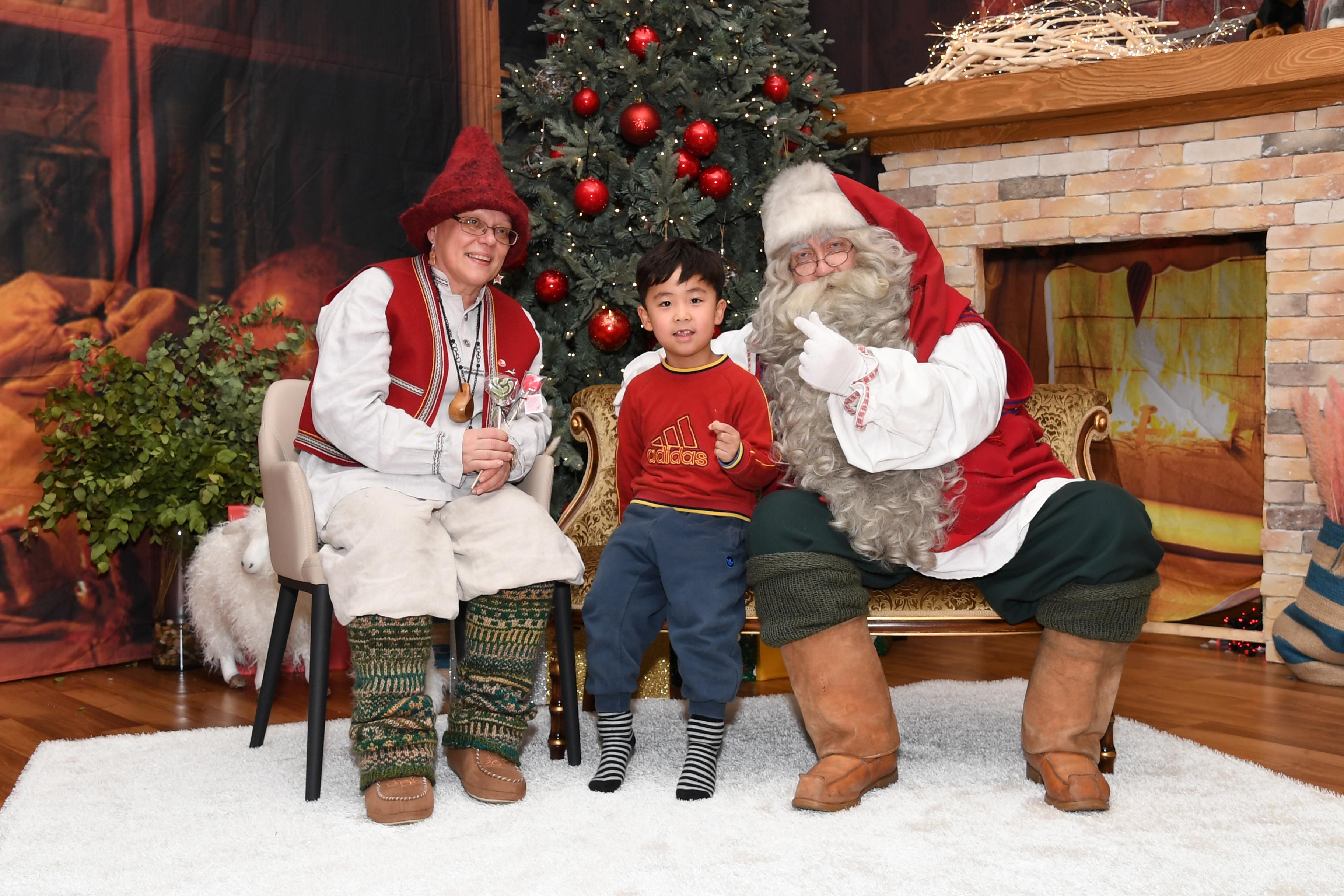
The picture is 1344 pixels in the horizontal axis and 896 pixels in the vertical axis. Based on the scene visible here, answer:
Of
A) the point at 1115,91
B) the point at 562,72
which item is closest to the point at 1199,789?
the point at 1115,91

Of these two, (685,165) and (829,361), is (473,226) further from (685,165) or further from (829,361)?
(685,165)

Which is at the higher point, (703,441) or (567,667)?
(703,441)

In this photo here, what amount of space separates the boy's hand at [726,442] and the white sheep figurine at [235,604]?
4.68 ft

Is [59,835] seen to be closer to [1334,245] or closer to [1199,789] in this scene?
[1199,789]

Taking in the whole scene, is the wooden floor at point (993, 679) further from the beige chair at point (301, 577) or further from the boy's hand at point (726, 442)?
the boy's hand at point (726, 442)

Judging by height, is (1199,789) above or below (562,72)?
below

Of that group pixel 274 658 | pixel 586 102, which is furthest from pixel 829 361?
pixel 586 102

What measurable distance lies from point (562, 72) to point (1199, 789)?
2.78 m

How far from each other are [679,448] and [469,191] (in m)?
0.71

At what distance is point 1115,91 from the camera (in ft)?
12.9

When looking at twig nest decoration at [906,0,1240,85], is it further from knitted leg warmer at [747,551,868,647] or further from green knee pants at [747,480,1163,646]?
knitted leg warmer at [747,551,868,647]

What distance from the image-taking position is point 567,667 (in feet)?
8.61

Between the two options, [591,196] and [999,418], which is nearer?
[999,418]

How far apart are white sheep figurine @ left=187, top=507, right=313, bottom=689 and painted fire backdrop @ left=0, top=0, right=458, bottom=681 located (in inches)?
19.8
